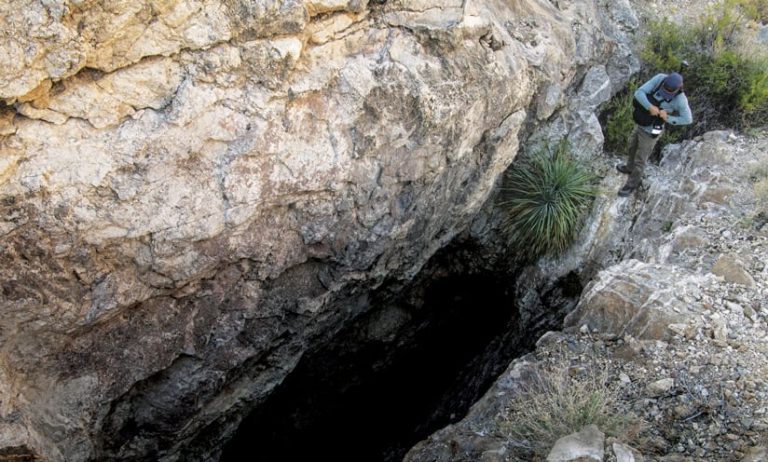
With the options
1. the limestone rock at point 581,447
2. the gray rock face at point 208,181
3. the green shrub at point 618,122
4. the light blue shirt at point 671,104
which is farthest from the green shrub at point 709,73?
the limestone rock at point 581,447

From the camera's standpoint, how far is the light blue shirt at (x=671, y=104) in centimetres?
576

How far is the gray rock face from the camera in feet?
12.0

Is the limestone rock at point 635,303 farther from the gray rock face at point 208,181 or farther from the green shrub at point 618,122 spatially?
the green shrub at point 618,122

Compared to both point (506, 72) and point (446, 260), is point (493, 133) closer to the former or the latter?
point (506, 72)

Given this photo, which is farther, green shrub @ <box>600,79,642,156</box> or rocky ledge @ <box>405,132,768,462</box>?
green shrub @ <box>600,79,642,156</box>

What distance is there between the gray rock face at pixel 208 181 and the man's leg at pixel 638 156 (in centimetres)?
123

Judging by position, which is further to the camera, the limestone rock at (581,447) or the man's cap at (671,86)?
the man's cap at (671,86)

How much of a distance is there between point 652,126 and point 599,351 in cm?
252

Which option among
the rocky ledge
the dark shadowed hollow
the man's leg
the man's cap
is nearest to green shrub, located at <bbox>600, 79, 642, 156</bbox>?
the man's leg

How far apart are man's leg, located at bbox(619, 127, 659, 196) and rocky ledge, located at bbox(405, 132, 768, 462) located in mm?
381

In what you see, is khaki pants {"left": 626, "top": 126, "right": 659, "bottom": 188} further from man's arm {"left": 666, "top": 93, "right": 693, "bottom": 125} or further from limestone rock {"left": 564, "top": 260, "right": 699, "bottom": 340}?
limestone rock {"left": 564, "top": 260, "right": 699, "bottom": 340}

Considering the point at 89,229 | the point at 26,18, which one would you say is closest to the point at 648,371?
Result: the point at 89,229

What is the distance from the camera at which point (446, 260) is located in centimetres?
720

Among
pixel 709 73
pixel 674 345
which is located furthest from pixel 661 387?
pixel 709 73
